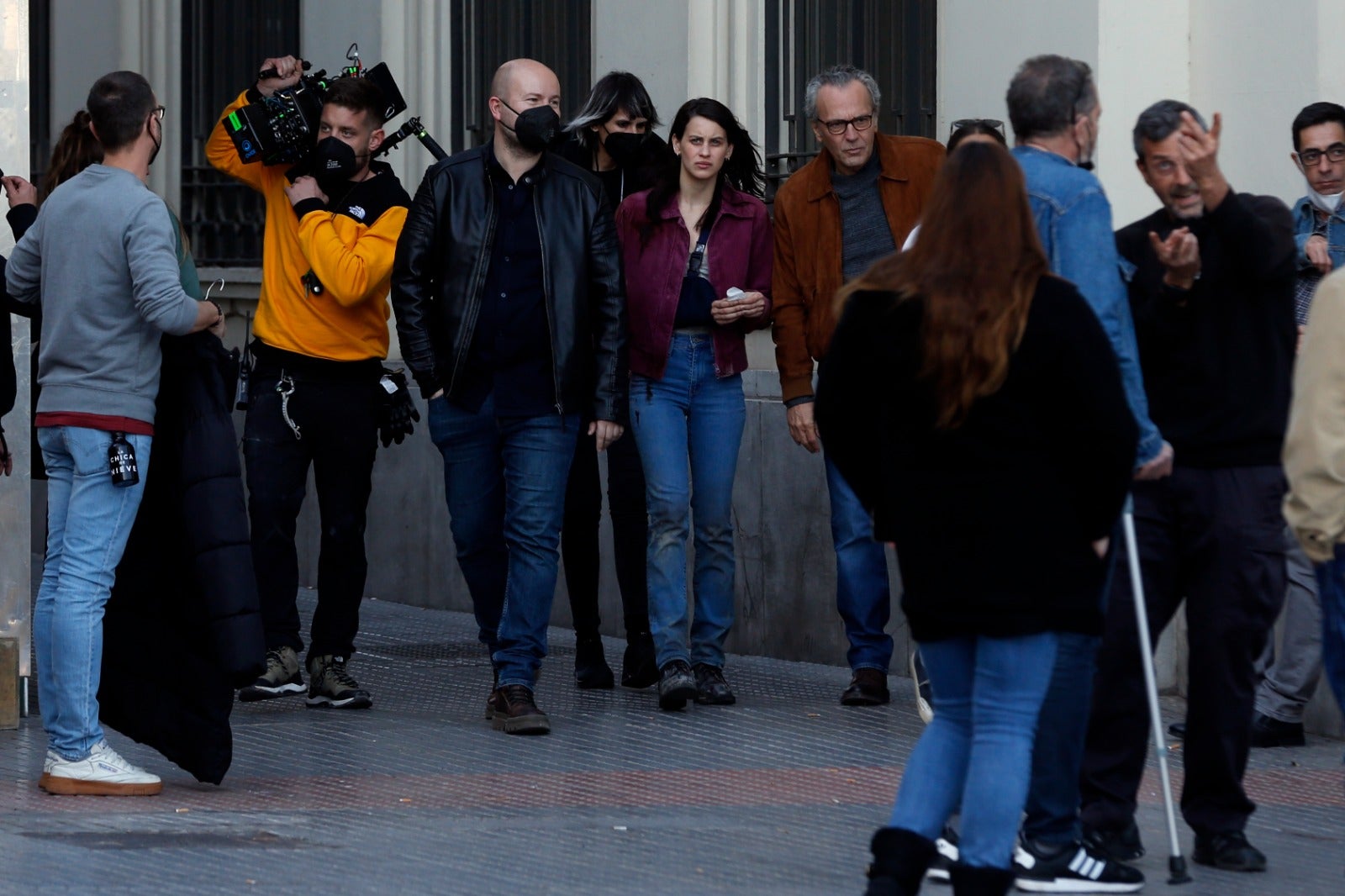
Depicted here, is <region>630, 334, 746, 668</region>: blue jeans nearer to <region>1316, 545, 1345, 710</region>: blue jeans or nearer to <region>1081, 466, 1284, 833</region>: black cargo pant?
<region>1081, 466, 1284, 833</region>: black cargo pant

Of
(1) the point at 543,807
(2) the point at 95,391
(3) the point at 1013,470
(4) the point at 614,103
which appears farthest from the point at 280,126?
(3) the point at 1013,470

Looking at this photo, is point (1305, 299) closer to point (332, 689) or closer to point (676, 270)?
point (676, 270)

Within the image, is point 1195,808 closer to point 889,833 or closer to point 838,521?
point 889,833

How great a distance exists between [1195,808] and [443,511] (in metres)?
5.55

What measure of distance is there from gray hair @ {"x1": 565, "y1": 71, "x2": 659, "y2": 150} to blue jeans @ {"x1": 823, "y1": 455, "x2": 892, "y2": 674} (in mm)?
1425

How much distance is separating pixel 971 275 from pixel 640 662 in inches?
155

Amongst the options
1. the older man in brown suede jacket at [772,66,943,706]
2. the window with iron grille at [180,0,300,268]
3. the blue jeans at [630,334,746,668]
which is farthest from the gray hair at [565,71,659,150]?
the window with iron grille at [180,0,300,268]

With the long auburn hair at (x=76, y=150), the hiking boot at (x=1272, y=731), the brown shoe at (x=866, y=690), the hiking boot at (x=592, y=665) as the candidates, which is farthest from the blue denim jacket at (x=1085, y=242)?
the hiking boot at (x=592, y=665)

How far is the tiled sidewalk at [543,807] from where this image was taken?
16.9ft

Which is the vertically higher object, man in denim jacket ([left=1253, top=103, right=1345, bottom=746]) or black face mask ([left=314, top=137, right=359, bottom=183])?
black face mask ([left=314, top=137, right=359, bottom=183])

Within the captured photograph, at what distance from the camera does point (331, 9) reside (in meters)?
11.2

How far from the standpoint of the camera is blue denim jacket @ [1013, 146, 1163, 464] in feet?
16.1

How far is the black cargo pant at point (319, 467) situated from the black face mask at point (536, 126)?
42.2 inches

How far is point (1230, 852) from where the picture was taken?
5.24m
